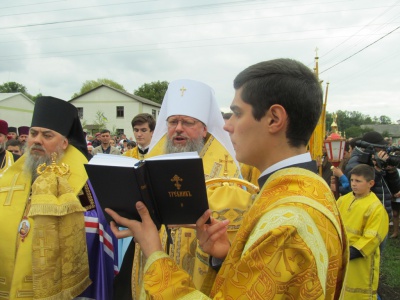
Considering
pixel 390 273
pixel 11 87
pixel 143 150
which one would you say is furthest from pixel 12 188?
pixel 11 87

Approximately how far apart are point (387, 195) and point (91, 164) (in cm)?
526

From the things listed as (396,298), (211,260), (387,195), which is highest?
(211,260)

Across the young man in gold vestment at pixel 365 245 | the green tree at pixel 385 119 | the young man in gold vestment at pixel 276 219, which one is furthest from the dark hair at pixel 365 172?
the green tree at pixel 385 119

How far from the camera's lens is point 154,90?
66.2m

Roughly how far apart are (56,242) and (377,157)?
169 inches

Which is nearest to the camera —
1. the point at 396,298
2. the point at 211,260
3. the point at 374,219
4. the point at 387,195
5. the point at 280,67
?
the point at 280,67

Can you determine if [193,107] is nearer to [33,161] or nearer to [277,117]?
[33,161]

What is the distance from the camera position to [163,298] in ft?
4.03

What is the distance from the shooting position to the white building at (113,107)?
48500 mm

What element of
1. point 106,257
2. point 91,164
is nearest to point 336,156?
point 106,257

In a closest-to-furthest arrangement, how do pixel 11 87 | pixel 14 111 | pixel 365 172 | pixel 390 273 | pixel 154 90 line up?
pixel 365 172 → pixel 390 273 → pixel 14 111 → pixel 154 90 → pixel 11 87

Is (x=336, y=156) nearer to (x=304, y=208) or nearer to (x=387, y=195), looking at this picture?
(x=387, y=195)

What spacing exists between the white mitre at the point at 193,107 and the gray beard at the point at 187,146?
171 mm

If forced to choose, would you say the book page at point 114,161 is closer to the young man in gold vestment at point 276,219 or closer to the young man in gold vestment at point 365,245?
the young man in gold vestment at point 276,219
